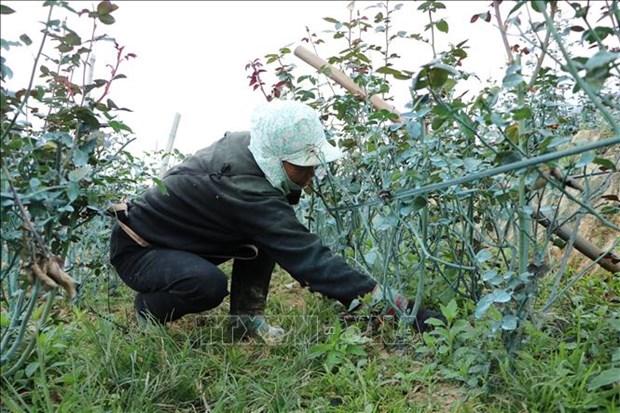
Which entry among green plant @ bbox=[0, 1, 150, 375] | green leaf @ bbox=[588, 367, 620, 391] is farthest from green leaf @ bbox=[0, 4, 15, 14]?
green leaf @ bbox=[588, 367, 620, 391]

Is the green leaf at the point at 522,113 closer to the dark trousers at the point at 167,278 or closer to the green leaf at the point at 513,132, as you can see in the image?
the green leaf at the point at 513,132

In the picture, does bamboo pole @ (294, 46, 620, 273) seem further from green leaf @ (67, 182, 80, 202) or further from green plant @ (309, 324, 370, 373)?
green leaf @ (67, 182, 80, 202)

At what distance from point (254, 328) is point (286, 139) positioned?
0.81m

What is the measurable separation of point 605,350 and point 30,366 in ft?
5.37

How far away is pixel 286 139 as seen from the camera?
2.20m

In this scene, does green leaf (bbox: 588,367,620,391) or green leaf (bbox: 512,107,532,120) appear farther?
green leaf (bbox: 588,367,620,391)

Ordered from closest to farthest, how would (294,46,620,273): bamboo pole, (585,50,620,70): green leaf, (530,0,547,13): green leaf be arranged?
1. (585,50,620,70): green leaf
2. (530,0,547,13): green leaf
3. (294,46,620,273): bamboo pole

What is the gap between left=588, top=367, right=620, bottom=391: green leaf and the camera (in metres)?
1.61

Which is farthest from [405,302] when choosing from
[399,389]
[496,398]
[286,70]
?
[286,70]

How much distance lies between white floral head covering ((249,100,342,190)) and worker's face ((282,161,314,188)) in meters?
0.02

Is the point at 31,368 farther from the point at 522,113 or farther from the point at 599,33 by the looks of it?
the point at 599,33

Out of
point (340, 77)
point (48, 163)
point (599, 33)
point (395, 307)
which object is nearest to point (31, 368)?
point (48, 163)

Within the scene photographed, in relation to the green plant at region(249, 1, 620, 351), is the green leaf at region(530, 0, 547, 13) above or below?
above

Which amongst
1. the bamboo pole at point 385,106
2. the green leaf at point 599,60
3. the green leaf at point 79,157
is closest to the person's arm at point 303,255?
the bamboo pole at point 385,106
